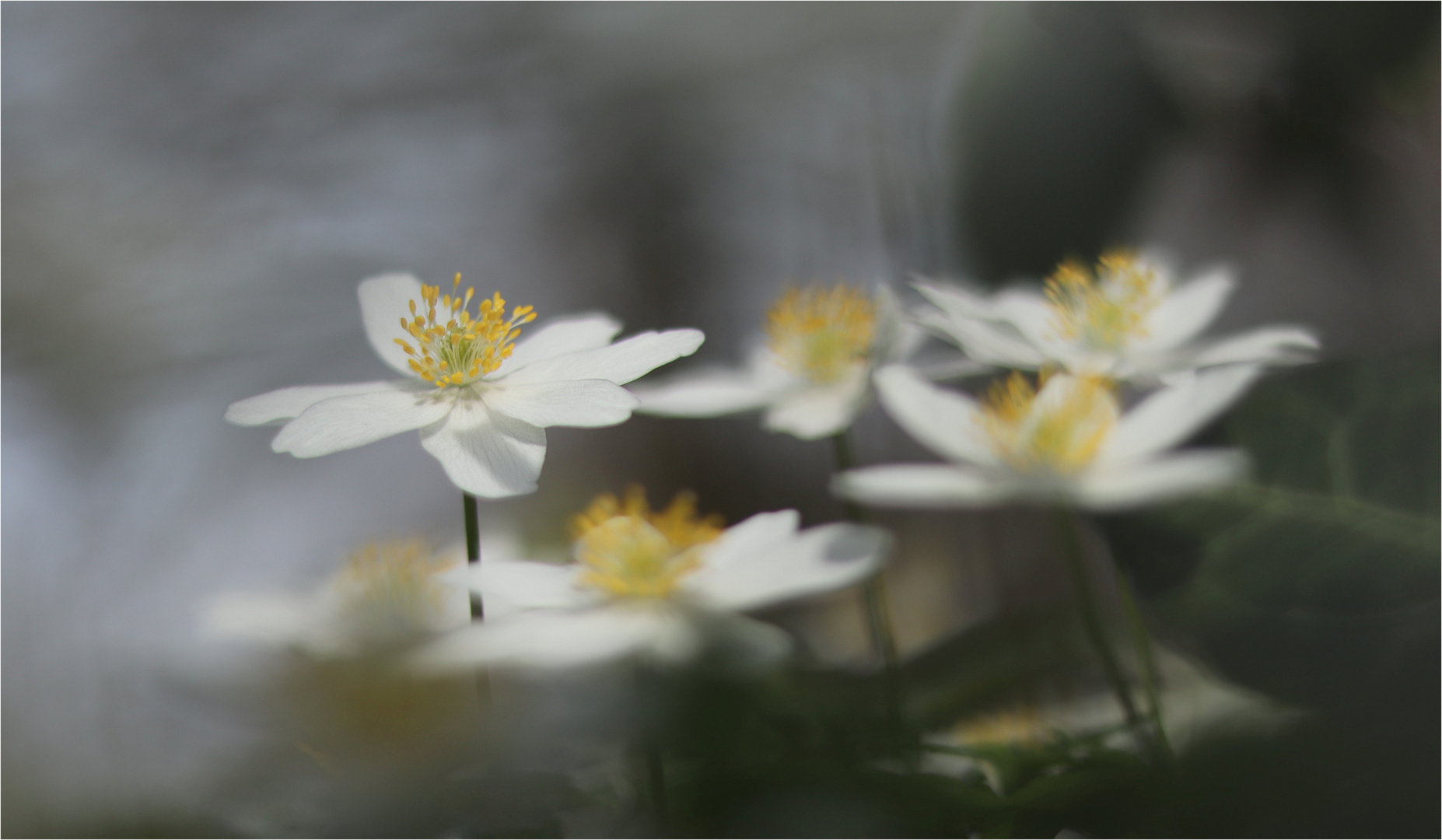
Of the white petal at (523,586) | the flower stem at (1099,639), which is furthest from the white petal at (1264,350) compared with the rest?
the white petal at (523,586)

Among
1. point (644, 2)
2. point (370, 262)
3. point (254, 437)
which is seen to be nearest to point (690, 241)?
point (644, 2)

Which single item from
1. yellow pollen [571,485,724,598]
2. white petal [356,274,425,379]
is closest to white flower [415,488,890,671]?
yellow pollen [571,485,724,598]

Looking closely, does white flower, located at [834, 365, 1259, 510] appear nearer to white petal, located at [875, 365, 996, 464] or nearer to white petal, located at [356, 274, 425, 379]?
white petal, located at [875, 365, 996, 464]

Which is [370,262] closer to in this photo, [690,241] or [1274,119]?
[690,241]

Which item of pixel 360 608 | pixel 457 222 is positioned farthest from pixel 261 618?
pixel 457 222

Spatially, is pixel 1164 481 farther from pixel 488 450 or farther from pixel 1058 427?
pixel 488 450

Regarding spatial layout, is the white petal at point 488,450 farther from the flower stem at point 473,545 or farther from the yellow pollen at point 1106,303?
the yellow pollen at point 1106,303
